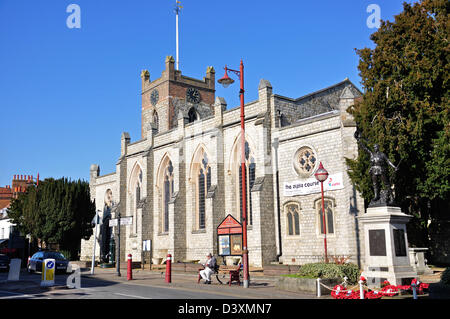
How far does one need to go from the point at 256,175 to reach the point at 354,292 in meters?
15.3

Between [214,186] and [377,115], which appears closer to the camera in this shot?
[377,115]

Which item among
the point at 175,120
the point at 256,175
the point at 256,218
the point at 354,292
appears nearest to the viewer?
the point at 354,292

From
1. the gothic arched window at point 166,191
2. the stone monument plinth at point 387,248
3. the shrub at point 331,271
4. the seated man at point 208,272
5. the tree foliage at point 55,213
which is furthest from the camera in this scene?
the tree foliage at point 55,213

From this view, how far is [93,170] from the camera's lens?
1866 inches

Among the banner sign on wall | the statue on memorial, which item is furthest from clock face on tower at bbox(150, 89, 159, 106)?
the statue on memorial

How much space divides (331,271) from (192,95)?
36.8m

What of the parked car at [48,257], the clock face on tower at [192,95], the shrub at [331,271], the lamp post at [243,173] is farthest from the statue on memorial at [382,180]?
the clock face on tower at [192,95]

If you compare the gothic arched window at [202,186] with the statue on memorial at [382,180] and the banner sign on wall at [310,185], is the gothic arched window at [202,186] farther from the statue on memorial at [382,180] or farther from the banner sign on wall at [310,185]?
the statue on memorial at [382,180]

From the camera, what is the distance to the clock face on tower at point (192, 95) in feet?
162

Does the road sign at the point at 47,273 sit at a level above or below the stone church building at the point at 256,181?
below

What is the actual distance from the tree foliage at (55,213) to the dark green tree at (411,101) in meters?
26.7
